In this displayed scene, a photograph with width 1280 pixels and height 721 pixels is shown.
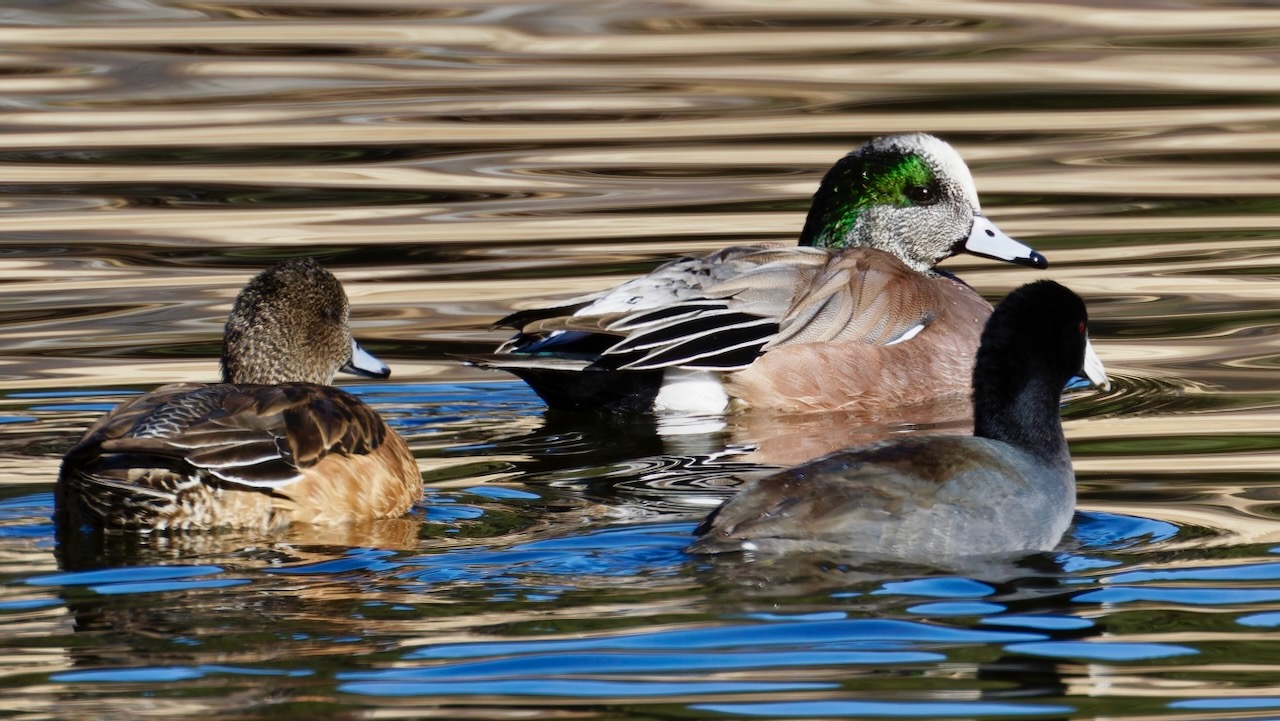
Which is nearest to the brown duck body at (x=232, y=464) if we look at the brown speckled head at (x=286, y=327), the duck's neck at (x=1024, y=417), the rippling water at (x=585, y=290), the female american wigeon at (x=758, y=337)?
the rippling water at (x=585, y=290)

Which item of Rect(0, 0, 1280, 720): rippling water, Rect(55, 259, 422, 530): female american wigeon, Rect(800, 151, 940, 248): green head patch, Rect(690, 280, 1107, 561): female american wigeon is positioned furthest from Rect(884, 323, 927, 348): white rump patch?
Rect(55, 259, 422, 530): female american wigeon

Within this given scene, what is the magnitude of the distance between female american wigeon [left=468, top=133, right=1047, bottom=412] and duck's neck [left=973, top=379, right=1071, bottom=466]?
238cm

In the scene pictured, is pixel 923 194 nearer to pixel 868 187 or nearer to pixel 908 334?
pixel 868 187

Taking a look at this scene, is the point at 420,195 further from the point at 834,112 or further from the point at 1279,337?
the point at 1279,337

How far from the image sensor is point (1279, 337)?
1106cm

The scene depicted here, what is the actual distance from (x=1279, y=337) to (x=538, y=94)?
8587mm

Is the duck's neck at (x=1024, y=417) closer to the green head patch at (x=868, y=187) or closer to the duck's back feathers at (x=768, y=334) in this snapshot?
the duck's back feathers at (x=768, y=334)

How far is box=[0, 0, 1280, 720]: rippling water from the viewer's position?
6164 millimetres

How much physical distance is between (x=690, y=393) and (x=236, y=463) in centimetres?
315

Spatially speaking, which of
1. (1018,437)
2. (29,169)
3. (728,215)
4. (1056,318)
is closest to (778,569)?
(1018,437)

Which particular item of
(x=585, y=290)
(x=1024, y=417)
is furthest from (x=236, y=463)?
(x=585, y=290)

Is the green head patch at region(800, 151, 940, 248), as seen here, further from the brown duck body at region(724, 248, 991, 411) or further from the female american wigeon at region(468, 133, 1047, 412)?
the brown duck body at region(724, 248, 991, 411)

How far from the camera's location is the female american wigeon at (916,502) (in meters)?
7.18

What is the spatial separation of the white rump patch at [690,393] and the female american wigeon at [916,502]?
2638 mm
